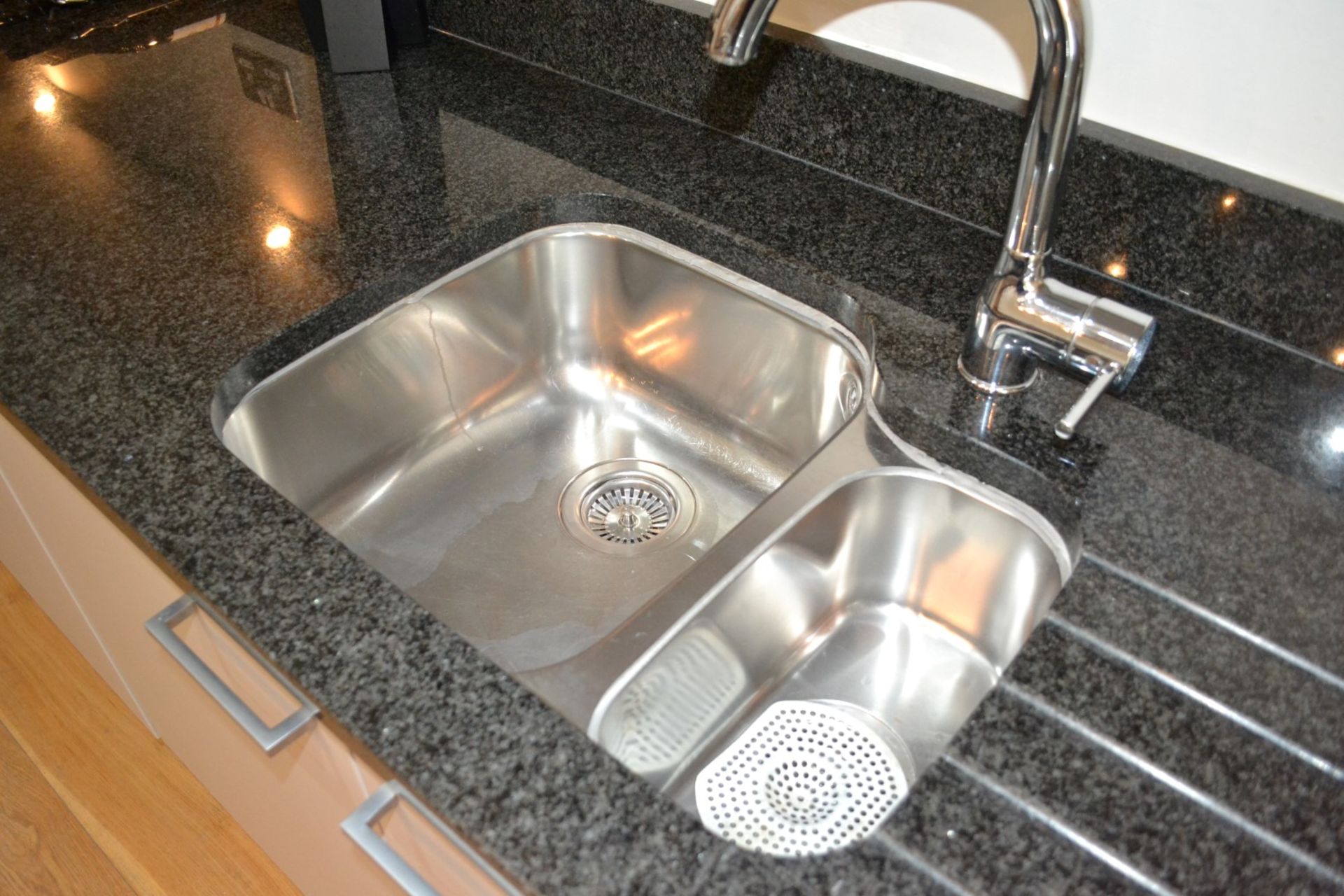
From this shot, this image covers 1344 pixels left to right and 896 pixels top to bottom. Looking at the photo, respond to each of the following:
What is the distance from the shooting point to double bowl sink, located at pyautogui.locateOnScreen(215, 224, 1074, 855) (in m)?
0.76

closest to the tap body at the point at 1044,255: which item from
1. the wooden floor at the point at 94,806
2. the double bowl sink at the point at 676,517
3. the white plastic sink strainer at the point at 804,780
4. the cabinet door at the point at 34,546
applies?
the double bowl sink at the point at 676,517

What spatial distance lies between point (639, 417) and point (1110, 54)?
55cm

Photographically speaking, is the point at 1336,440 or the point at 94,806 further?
the point at 94,806

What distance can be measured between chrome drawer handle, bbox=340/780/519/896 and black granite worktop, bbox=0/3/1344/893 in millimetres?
45

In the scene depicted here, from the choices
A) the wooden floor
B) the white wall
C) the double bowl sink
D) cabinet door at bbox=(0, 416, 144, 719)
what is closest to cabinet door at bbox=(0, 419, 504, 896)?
cabinet door at bbox=(0, 416, 144, 719)

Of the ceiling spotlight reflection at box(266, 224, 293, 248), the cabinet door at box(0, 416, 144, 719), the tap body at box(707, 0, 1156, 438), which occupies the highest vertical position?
the tap body at box(707, 0, 1156, 438)

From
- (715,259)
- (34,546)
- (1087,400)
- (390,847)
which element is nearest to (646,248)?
(715,259)

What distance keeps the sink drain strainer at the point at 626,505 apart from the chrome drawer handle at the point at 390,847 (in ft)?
1.24

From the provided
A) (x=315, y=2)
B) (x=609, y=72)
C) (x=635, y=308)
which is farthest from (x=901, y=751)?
(x=315, y=2)

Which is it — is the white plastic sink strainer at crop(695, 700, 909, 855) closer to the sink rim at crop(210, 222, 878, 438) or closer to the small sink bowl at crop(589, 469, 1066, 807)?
the small sink bowl at crop(589, 469, 1066, 807)

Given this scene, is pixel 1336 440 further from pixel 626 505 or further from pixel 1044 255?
pixel 626 505

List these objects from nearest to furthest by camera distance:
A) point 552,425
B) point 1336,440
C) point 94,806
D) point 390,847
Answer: point 390,847 < point 1336,440 < point 552,425 < point 94,806

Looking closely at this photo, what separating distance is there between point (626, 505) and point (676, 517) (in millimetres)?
52

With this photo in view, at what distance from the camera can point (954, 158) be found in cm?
98
